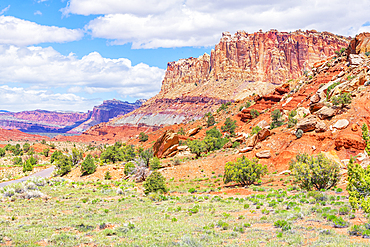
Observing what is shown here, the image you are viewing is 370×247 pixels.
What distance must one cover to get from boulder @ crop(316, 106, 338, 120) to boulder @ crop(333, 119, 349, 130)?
1921 millimetres

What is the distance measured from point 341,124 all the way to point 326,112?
3.08 metres

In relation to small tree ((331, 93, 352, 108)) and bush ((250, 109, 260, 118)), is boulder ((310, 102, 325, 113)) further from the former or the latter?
bush ((250, 109, 260, 118))

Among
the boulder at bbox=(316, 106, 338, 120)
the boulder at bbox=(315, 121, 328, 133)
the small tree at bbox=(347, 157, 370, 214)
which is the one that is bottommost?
the small tree at bbox=(347, 157, 370, 214)

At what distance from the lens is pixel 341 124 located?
1313 inches

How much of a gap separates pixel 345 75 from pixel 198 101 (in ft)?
363

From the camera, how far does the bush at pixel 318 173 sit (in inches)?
850

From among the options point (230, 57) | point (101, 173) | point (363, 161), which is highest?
point (230, 57)

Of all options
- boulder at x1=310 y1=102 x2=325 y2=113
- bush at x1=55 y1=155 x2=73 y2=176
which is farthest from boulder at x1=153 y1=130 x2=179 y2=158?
boulder at x1=310 y1=102 x2=325 y2=113

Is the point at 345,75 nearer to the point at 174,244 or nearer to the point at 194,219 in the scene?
the point at 194,219

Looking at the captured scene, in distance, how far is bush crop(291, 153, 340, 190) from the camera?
70.8 ft

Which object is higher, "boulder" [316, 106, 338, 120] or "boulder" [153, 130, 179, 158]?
"boulder" [316, 106, 338, 120]

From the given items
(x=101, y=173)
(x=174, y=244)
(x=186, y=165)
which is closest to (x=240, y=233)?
(x=174, y=244)

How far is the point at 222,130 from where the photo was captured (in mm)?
63531

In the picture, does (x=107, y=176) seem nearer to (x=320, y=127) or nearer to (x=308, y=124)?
(x=308, y=124)
